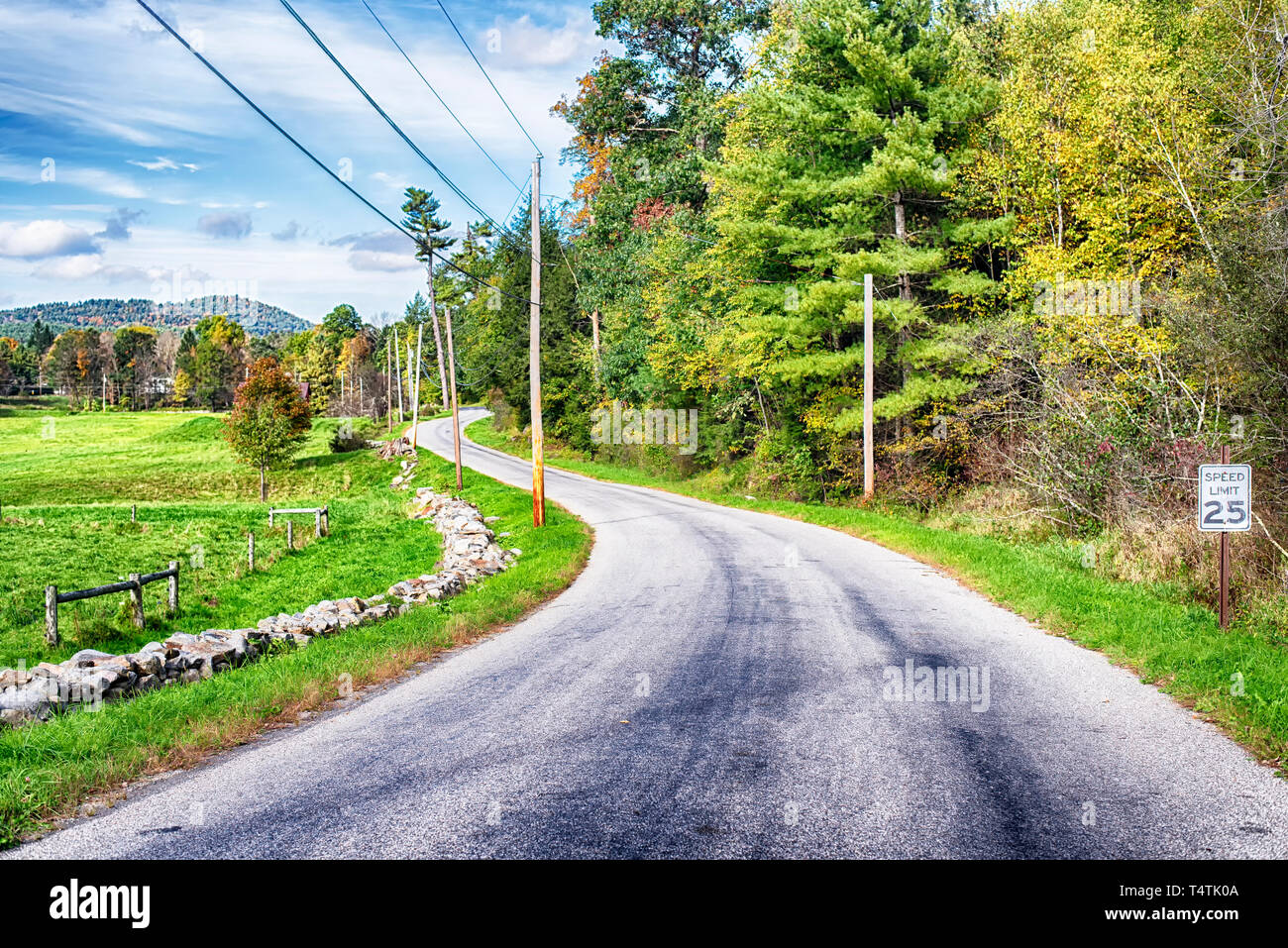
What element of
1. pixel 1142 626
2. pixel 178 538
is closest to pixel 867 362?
pixel 1142 626

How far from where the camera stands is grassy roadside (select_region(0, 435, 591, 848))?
17.5ft

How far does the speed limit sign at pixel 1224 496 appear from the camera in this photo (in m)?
8.98

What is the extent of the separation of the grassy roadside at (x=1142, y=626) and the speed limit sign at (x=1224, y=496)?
1.20 meters

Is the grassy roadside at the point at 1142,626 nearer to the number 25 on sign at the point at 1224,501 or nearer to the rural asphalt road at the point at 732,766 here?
the rural asphalt road at the point at 732,766

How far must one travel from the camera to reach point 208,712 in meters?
6.99

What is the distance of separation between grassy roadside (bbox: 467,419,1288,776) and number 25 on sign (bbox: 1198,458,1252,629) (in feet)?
2.25

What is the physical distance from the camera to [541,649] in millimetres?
9438

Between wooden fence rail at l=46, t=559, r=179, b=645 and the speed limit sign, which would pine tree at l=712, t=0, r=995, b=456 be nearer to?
the speed limit sign

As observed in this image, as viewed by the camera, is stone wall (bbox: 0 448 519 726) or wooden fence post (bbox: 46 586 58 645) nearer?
stone wall (bbox: 0 448 519 726)

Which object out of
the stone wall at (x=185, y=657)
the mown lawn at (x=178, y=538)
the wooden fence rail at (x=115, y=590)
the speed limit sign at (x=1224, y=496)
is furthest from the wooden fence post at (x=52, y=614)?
the speed limit sign at (x=1224, y=496)

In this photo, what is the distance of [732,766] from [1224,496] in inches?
282

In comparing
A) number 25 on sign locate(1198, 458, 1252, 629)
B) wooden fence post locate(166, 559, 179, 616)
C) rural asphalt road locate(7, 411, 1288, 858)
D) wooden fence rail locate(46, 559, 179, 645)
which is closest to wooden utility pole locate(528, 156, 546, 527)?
wooden fence post locate(166, 559, 179, 616)

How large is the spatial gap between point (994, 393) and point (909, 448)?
11.6 feet
